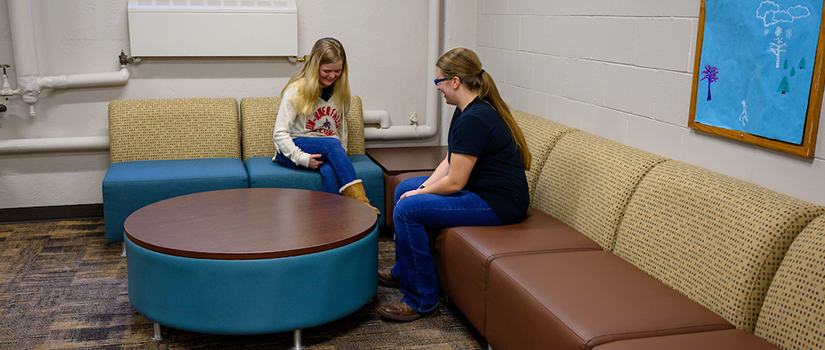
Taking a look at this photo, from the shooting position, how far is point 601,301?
2.04 meters

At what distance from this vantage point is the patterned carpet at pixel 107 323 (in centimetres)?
258

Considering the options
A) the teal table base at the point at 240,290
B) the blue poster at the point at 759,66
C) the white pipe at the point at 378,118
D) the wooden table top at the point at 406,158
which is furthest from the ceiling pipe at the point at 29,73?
the blue poster at the point at 759,66

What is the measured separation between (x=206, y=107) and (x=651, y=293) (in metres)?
2.92

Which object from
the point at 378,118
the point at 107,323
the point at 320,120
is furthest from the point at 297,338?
the point at 378,118

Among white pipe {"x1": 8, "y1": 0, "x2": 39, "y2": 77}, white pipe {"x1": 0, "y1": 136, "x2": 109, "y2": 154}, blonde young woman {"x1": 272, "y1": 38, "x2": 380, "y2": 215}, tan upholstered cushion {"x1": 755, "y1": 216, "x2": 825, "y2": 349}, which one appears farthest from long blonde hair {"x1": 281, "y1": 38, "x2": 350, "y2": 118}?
tan upholstered cushion {"x1": 755, "y1": 216, "x2": 825, "y2": 349}

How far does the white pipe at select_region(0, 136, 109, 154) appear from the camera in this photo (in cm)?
402

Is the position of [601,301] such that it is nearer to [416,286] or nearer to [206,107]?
[416,286]

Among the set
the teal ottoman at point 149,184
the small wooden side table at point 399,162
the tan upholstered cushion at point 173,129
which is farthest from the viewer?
the tan upholstered cushion at point 173,129

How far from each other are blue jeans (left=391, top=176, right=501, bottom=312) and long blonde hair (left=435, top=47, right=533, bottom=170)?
339 mm

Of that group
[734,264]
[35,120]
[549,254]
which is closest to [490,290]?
[549,254]

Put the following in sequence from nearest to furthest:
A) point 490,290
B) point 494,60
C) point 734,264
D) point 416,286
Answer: point 734,264 < point 490,290 < point 416,286 < point 494,60

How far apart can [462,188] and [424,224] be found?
22cm

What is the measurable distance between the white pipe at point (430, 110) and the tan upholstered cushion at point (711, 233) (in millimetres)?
2310

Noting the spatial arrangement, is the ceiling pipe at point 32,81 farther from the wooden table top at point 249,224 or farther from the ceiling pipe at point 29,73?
the wooden table top at point 249,224
